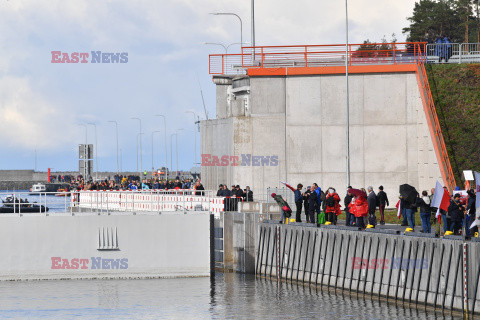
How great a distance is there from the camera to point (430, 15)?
11912 cm

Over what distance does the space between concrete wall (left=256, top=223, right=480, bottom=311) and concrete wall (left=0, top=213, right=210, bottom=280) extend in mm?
3128

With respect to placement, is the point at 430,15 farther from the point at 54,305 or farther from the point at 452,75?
the point at 54,305

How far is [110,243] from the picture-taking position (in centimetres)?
3762

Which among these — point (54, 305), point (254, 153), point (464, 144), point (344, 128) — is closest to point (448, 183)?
point (464, 144)

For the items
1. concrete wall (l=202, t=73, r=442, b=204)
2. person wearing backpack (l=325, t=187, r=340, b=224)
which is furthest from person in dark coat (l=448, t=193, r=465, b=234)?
concrete wall (l=202, t=73, r=442, b=204)

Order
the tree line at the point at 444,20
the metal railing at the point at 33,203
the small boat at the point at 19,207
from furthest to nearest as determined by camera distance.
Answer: the tree line at the point at 444,20 < the small boat at the point at 19,207 < the metal railing at the point at 33,203

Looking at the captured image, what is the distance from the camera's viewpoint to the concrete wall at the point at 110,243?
3706cm

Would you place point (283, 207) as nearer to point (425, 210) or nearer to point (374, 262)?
point (425, 210)

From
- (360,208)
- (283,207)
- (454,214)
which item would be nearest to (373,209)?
(360,208)

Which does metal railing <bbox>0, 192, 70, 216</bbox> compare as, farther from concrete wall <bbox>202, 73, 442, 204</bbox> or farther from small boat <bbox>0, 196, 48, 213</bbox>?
concrete wall <bbox>202, 73, 442, 204</bbox>

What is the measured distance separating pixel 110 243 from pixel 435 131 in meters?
20.5

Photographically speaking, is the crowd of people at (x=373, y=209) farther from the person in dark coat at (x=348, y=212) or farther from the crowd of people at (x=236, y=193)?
the crowd of people at (x=236, y=193)

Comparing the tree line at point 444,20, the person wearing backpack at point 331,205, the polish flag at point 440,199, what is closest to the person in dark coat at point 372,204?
the person wearing backpack at point 331,205

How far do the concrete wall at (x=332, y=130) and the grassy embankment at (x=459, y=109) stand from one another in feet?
6.79
